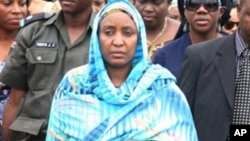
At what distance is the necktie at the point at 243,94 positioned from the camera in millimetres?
6766

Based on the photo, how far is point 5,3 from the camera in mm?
9031

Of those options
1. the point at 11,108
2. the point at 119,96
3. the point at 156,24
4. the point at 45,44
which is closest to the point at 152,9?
the point at 156,24

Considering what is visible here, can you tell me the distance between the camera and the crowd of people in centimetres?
657

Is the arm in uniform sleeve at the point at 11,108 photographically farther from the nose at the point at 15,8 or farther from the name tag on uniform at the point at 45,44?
the nose at the point at 15,8

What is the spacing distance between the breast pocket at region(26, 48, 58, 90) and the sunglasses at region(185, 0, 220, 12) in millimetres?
1238

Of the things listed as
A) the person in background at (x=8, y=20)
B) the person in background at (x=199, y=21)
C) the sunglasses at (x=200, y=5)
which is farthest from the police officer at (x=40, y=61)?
the person in background at (x=8, y=20)

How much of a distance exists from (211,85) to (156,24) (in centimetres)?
232

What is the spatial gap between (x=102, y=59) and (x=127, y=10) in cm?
35

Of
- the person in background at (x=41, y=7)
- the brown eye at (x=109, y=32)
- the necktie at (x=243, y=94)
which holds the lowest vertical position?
the necktie at (x=243, y=94)

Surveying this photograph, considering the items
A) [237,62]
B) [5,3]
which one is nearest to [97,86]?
[237,62]

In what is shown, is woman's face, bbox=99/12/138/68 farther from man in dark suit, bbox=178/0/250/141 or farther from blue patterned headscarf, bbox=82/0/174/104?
man in dark suit, bbox=178/0/250/141

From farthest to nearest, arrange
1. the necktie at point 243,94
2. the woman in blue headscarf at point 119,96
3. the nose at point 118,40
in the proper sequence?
the necktie at point 243,94 < the nose at point 118,40 < the woman in blue headscarf at point 119,96

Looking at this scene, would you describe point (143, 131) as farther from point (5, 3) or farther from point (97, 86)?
point (5, 3)

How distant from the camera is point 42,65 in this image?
7.65 metres
